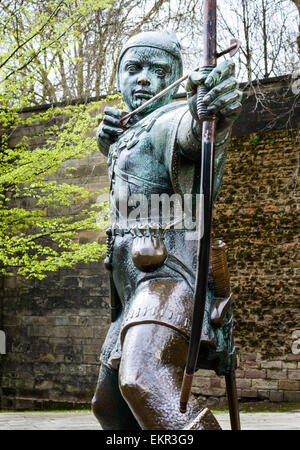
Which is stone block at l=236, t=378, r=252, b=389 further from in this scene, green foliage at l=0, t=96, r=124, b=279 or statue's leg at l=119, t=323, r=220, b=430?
statue's leg at l=119, t=323, r=220, b=430

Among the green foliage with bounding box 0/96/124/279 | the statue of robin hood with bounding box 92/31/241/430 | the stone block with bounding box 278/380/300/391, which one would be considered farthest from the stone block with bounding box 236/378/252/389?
the statue of robin hood with bounding box 92/31/241/430

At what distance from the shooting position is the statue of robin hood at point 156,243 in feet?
6.59

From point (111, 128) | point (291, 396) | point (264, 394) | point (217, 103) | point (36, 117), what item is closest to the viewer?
point (217, 103)

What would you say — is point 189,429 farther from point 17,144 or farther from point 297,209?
point 17,144

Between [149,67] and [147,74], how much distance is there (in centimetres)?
4

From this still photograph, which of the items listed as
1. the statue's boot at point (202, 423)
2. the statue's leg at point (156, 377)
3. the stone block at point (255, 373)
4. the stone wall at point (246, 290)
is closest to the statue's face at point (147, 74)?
the statue's leg at point (156, 377)

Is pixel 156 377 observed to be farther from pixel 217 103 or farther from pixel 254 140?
pixel 254 140

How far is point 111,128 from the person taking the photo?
2.68m

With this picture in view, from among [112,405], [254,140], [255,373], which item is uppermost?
[254,140]

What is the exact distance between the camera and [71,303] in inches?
429

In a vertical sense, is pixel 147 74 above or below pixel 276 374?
above

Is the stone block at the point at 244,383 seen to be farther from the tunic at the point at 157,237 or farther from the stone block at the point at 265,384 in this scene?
the tunic at the point at 157,237

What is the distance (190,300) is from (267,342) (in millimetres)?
7500

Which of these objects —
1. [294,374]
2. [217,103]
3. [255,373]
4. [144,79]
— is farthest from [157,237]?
[255,373]
